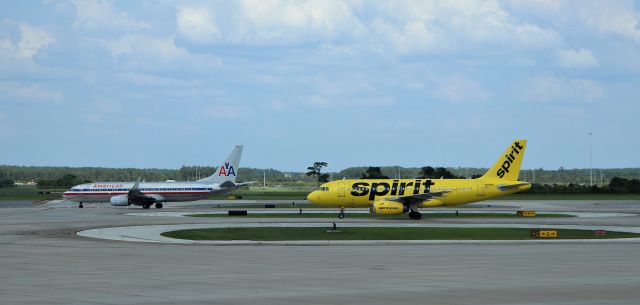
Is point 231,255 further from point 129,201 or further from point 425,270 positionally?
point 129,201

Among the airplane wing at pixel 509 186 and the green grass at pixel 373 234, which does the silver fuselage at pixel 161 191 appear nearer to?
the airplane wing at pixel 509 186

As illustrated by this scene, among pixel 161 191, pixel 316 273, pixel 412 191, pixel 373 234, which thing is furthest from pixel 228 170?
pixel 316 273

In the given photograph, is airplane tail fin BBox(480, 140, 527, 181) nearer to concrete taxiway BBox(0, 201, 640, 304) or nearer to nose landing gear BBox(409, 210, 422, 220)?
nose landing gear BBox(409, 210, 422, 220)

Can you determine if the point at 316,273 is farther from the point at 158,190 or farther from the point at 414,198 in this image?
the point at 158,190

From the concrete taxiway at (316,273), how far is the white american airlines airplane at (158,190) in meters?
47.7

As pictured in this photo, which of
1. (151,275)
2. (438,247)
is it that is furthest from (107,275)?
(438,247)

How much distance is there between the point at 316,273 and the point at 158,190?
225ft

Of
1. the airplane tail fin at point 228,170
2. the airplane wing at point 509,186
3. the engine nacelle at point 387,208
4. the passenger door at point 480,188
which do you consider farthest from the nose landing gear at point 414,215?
the airplane tail fin at point 228,170

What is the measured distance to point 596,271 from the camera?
2944 centimetres

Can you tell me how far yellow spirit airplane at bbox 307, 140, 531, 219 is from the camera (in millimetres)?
68875

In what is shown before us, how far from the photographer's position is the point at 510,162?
69875mm

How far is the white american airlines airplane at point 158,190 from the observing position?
93.9 metres

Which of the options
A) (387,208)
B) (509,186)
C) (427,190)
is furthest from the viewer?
(509,186)

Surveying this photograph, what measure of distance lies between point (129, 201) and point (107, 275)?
66249 millimetres
